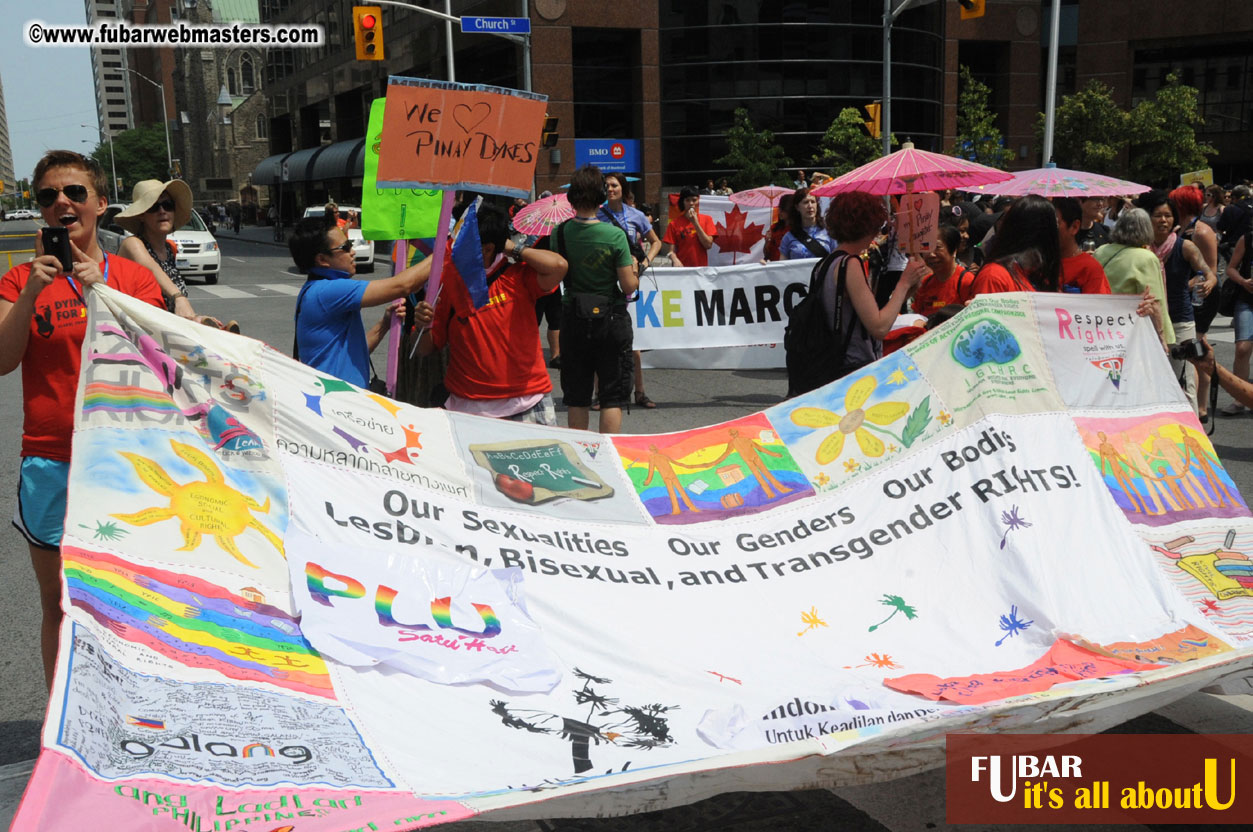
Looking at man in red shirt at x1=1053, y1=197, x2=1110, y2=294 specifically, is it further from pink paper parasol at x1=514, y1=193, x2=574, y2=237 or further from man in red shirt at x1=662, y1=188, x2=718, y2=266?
man in red shirt at x1=662, y1=188, x2=718, y2=266

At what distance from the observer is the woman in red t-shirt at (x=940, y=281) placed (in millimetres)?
5961

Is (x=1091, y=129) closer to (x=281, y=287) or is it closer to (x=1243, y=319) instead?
(x=281, y=287)

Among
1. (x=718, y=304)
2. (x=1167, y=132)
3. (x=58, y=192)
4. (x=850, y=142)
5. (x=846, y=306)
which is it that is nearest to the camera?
(x=58, y=192)

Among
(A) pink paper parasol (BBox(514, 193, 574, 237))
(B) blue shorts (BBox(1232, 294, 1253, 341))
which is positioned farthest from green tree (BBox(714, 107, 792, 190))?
(A) pink paper parasol (BBox(514, 193, 574, 237))

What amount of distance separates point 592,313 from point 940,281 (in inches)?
80.0

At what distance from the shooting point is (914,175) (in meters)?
8.34

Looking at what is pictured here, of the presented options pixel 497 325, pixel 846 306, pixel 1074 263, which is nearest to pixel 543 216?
pixel 497 325

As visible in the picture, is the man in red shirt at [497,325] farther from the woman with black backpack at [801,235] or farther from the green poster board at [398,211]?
the woman with black backpack at [801,235]

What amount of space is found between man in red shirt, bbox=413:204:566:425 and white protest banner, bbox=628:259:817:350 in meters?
5.37

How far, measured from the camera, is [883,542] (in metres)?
4.13

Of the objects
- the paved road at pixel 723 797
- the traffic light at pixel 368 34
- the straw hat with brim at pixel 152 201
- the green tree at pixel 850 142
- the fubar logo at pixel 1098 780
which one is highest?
the traffic light at pixel 368 34

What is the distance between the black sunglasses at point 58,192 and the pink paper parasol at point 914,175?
600cm

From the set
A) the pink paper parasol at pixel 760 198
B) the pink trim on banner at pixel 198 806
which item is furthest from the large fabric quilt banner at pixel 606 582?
the pink paper parasol at pixel 760 198

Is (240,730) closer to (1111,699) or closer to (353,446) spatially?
(353,446)
